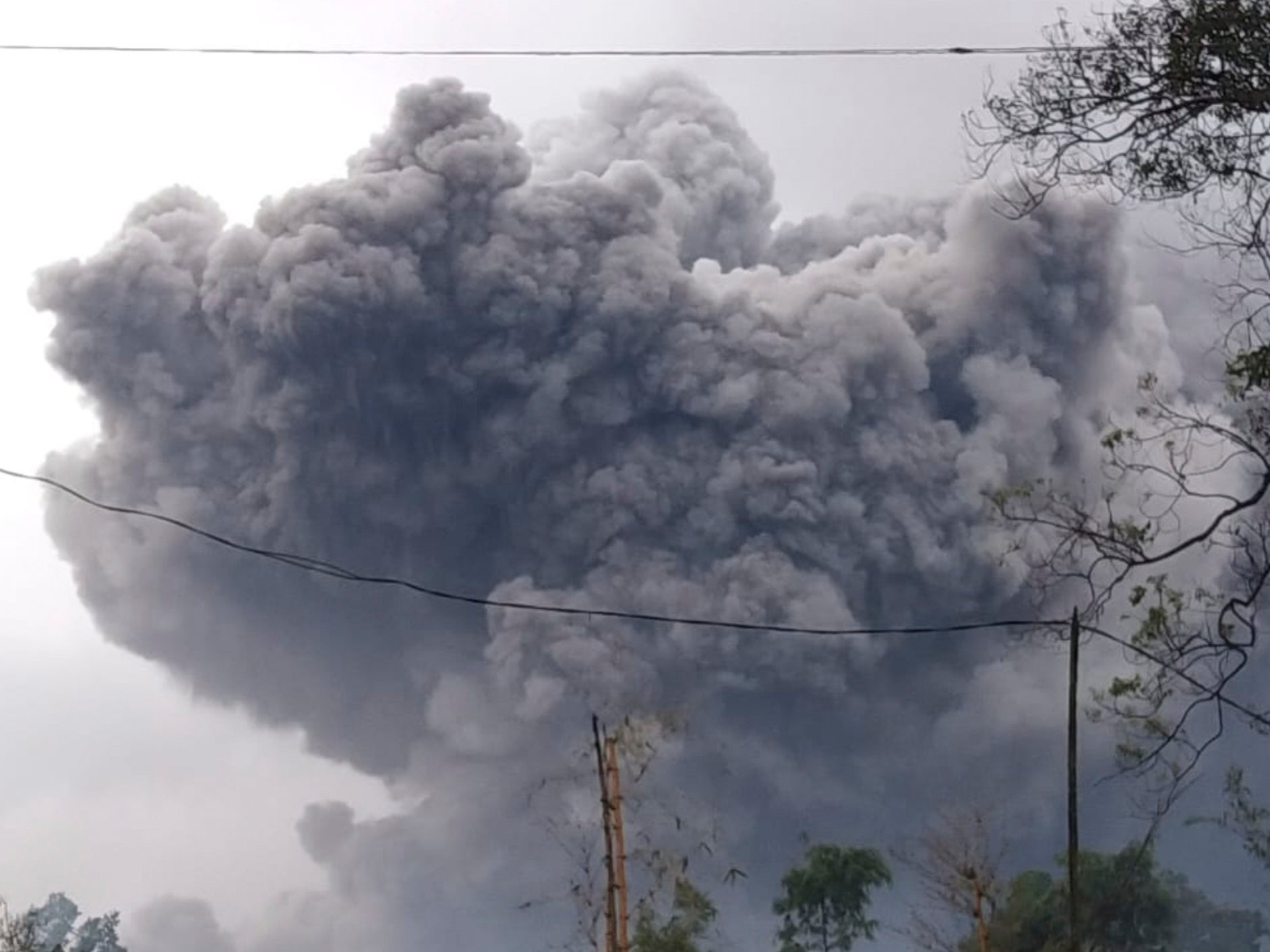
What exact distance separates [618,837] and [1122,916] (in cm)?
1850

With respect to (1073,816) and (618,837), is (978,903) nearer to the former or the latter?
(618,837)

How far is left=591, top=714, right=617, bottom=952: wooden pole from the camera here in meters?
19.0

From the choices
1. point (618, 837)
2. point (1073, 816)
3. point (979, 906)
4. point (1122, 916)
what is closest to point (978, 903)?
point (979, 906)

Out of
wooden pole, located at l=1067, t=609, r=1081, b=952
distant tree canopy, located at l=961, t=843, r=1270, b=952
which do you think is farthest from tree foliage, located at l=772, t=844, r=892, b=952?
wooden pole, located at l=1067, t=609, r=1081, b=952

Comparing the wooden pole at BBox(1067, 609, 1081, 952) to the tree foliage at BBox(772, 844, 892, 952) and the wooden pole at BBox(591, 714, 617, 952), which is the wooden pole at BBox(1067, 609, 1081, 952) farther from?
the tree foliage at BBox(772, 844, 892, 952)

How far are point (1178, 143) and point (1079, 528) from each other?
212 centimetres

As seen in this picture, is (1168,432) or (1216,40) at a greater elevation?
(1216,40)

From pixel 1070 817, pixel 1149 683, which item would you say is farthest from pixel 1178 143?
pixel 1070 817

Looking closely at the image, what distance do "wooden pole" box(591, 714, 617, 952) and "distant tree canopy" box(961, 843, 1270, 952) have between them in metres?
6.83

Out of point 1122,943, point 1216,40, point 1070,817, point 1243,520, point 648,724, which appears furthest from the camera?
point 1122,943

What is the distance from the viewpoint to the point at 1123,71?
9352 millimetres

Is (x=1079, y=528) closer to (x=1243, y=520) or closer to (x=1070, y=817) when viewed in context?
(x=1243, y=520)

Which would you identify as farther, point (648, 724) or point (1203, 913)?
point (1203, 913)

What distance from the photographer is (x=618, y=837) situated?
19.7 m
